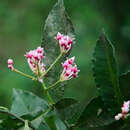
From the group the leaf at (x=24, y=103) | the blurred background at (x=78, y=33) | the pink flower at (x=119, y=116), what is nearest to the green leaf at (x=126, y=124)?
the pink flower at (x=119, y=116)

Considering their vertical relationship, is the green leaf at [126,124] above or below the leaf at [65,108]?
below

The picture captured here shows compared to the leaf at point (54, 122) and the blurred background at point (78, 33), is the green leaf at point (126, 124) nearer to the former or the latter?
the leaf at point (54, 122)

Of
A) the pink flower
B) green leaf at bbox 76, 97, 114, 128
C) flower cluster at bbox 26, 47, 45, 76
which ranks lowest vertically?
the pink flower

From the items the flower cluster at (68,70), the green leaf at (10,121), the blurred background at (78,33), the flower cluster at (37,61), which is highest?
the blurred background at (78,33)

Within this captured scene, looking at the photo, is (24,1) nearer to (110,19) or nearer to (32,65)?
(110,19)

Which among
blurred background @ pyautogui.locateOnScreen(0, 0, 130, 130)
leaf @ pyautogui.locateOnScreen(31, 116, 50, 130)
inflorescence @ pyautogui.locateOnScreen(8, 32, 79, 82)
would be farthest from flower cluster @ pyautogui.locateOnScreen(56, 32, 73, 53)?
blurred background @ pyautogui.locateOnScreen(0, 0, 130, 130)

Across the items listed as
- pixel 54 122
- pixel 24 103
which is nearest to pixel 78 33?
pixel 24 103

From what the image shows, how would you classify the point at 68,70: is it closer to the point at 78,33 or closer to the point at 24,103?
the point at 24,103

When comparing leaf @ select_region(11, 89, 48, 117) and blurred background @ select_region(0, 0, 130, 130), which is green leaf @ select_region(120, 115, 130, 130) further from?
blurred background @ select_region(0, 0, 130, 130)
